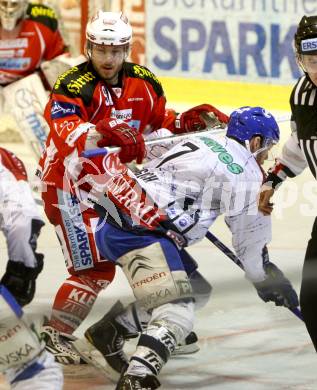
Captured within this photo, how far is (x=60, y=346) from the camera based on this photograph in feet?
15.1

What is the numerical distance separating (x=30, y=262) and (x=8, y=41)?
262 centimetres

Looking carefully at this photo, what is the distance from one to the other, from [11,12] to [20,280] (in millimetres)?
2557

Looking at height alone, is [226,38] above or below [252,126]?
below

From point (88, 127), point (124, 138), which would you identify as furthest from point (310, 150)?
point (88, 127)

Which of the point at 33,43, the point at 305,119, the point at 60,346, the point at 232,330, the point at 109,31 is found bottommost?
the point at 232,330

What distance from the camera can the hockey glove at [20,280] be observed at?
4855mm

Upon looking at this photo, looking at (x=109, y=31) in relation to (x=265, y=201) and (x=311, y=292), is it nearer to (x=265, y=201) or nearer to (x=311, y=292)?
(x=265, y=201)

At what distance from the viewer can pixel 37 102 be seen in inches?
289

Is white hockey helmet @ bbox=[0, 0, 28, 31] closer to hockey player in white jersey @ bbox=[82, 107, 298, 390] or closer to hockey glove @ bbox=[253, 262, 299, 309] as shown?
hockey player in white jersey @ bbox=[82, 107, 298, 390]

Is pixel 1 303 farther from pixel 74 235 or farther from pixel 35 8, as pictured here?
pixel 35 8

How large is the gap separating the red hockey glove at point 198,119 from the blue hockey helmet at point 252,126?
0.51 meters

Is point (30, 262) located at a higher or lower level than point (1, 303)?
lower

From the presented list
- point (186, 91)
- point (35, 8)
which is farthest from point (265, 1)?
point (35, 8)

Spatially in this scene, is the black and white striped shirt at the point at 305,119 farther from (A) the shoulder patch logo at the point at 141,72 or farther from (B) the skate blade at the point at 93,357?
(B) the skate blade at the point at 93,357
